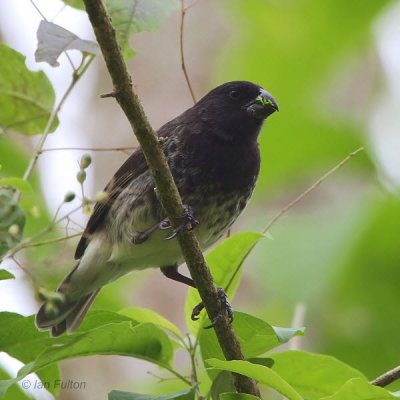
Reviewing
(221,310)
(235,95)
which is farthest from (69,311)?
(221,310)

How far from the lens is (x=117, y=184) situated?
3.28 meters

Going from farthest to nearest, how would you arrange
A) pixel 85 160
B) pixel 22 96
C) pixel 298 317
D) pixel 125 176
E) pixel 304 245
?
pixel 125 176 < pixel 304 245 < pixel 298 317 < pixel 22 96 < pixel 85 160

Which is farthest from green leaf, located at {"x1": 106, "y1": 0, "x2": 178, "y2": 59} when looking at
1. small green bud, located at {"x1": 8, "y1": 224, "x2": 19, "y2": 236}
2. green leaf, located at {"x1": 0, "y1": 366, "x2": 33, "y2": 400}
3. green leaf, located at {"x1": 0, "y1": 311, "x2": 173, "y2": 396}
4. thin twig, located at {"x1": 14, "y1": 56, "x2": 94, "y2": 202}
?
green leaf, located at {"x1": 0, "y1": 366, "x2": 33, "y2": 400}

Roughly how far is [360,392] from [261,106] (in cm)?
188

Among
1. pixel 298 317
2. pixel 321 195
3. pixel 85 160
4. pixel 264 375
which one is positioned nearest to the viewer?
pixel 264 375

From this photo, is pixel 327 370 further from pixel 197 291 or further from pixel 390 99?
pixel 390 99

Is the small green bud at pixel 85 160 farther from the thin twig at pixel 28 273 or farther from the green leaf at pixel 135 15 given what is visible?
the green leaf at pixel 135 15

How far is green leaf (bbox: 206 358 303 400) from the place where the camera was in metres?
1.67

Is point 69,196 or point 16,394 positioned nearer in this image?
point 69,196

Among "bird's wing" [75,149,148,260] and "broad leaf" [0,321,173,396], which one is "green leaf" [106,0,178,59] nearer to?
"broad leaf" [0,321,173,396]

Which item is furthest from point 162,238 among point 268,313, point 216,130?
point 268,313

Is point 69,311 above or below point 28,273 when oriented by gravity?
above

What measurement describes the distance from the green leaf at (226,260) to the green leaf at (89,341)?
0.21 metres

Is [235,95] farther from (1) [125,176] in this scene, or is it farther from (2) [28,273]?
(2) [28,273]
